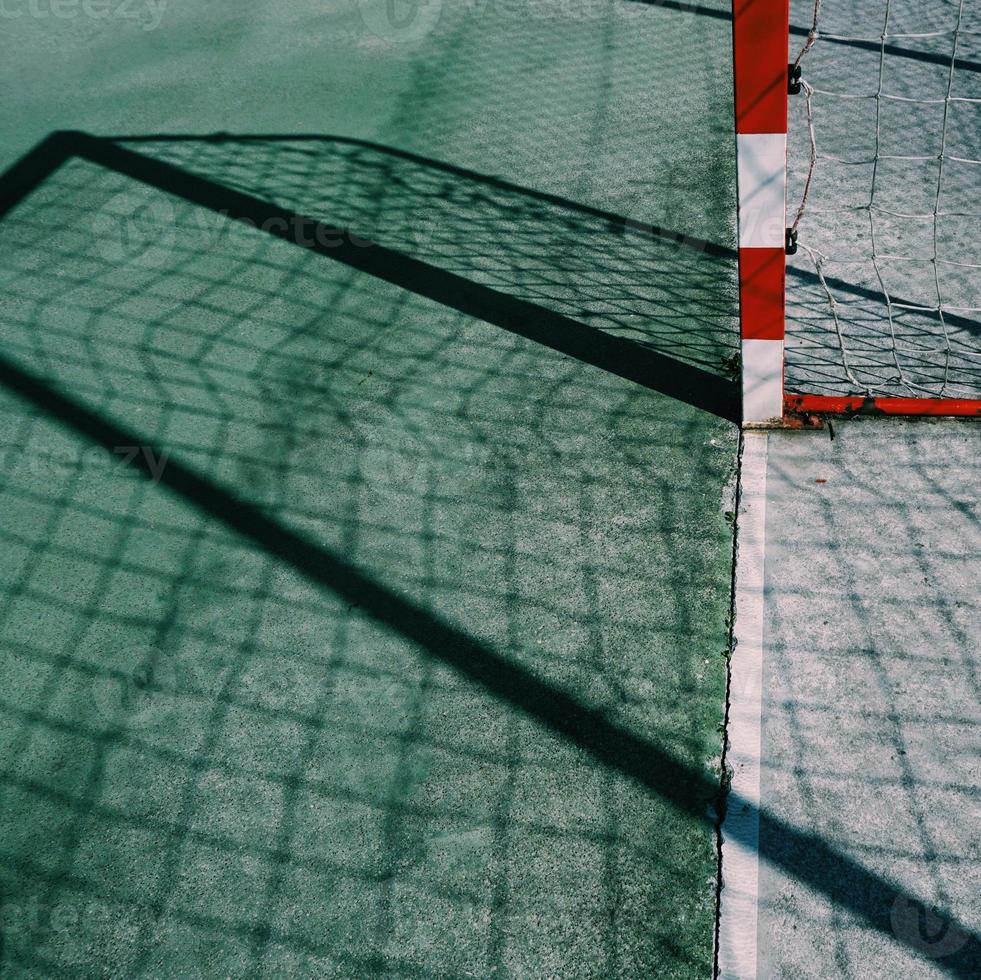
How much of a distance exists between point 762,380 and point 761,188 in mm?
673

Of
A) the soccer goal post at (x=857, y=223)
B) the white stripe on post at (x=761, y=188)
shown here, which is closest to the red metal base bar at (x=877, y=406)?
the soccer goal post at (x=857, y=223)

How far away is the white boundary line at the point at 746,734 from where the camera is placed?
228 cm

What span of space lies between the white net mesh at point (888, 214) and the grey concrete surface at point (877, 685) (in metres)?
0.38

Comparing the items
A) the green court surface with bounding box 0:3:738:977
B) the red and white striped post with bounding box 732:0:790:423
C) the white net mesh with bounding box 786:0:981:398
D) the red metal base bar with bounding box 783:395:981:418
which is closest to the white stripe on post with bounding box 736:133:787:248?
the red and white striped post with bounding box 732:0:790:423

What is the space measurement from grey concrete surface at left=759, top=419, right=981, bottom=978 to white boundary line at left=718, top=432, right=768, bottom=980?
29 millimetres

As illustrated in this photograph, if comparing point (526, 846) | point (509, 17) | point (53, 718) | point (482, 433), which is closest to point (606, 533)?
point (482, 433)

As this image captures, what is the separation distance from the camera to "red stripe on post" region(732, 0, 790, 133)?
2.56 meters

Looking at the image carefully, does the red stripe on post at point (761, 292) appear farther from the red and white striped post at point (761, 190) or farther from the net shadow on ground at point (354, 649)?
the net shadow on ground at point (354, 649)

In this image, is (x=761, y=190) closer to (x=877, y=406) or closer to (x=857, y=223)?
(x=877, y=406)

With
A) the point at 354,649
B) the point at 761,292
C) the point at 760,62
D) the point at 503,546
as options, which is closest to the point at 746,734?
the point at 503,546

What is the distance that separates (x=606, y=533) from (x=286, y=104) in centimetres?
382

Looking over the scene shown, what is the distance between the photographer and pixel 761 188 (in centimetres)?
290

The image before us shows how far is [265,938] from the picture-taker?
2363mm

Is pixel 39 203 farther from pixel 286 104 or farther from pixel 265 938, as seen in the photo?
pixel 265 938
